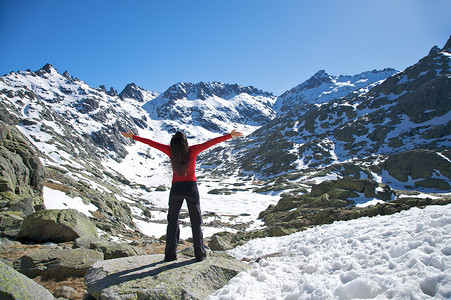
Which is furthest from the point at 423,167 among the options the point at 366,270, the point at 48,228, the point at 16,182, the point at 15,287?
the point at 15,287

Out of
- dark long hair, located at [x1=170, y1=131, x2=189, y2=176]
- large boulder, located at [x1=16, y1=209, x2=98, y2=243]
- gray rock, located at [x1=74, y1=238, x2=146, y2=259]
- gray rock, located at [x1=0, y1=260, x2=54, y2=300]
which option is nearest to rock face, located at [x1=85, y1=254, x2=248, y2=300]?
gray rock, located at [x1=0, y1=260, x2=54, y2=300]

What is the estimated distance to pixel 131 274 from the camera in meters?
5.70

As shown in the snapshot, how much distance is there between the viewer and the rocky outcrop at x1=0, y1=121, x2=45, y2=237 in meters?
12.1

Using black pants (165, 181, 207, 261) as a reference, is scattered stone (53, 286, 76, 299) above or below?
below

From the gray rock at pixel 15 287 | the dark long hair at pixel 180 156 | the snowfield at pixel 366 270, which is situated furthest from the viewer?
the dark long hair at pixel 180 156

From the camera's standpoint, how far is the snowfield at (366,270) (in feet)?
13.6

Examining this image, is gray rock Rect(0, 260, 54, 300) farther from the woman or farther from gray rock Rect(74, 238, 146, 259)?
gray rock Rect(74, 238, 146, 259)

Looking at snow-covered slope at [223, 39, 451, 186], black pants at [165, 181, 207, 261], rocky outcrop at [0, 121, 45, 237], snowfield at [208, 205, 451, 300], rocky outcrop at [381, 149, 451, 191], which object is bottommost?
snowfield at [208, 205, 451, 300]

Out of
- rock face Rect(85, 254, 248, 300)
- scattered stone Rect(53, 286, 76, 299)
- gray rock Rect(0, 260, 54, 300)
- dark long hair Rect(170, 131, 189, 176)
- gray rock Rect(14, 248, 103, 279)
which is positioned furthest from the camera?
gray rock Rect(14, 248, 103, 279)

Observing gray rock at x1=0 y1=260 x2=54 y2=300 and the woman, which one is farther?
the woman

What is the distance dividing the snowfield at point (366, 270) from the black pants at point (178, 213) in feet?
5.01

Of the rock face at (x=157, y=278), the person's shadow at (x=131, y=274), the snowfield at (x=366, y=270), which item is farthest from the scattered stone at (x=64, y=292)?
the snowfield at (x=366, y=270)

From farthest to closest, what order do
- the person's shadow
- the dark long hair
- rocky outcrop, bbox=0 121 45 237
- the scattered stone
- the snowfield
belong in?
rocky outcrop, bbox=0 121 45 237 < the dark long hair < the scattered stone < the person's shadow < the snowfield

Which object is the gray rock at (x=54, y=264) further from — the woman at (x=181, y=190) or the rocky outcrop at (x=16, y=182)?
the rocky outcrop at (x=16, y=182)
